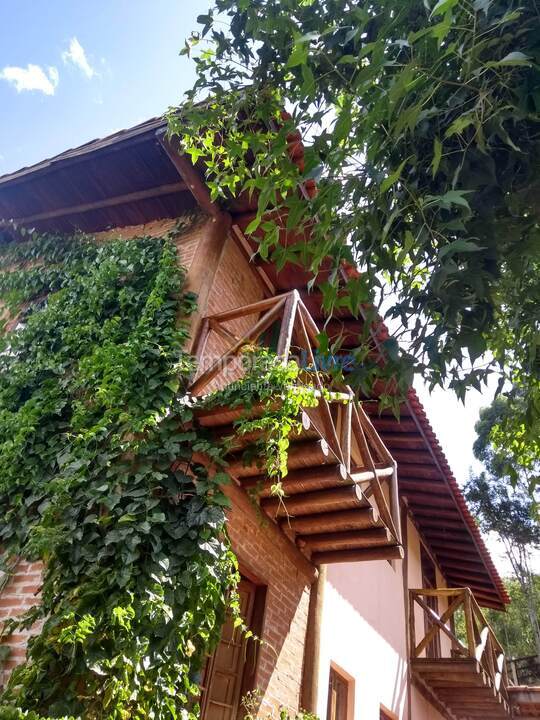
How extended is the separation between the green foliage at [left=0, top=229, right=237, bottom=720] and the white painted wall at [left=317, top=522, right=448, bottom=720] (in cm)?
240

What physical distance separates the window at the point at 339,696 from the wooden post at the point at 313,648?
0.99 m

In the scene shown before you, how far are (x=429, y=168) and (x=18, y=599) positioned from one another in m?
3.76

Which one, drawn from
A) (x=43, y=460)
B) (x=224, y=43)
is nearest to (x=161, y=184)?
(x=224, y=43)

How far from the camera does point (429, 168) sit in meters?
2.06

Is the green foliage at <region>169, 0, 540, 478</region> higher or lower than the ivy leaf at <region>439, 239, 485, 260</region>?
higher

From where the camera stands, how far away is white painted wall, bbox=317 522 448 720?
6152 mm

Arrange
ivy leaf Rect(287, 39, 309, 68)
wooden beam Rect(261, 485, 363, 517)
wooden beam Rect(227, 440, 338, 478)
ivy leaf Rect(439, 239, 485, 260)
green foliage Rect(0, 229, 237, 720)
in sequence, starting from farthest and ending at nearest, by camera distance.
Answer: wooden beam Rect(261, 485, 363, 517) → wooden beam Rect(227, 440, 338, 478) → green foliage Rect(0, 229, 237, 720) → ivy leaf Rect(287, 39, 309, 68) → ivy leaf Rect(439, 239, 485, 260)

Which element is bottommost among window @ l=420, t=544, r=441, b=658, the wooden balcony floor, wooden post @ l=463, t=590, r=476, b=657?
the wooden balcony floor

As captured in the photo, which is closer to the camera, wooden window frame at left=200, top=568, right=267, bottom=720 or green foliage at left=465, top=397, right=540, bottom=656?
Answer: wooden window frame at left=200, top=568, right=267, bottom=720

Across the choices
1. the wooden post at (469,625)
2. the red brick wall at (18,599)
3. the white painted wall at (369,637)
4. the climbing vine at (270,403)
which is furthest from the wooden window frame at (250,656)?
the wooden post at (469,625)

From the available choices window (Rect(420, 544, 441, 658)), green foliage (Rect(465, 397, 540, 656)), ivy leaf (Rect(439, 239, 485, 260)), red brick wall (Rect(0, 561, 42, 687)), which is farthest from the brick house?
green foliage (Rect(465, 397, 540, 656))

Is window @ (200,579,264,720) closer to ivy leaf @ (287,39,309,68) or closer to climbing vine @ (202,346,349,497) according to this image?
climbing vine @ (202,346,349,497)

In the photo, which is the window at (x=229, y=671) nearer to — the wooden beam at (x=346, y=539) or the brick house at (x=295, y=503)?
the brick house at (x=295, y=503)

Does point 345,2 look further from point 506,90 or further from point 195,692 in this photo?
point 195,692
